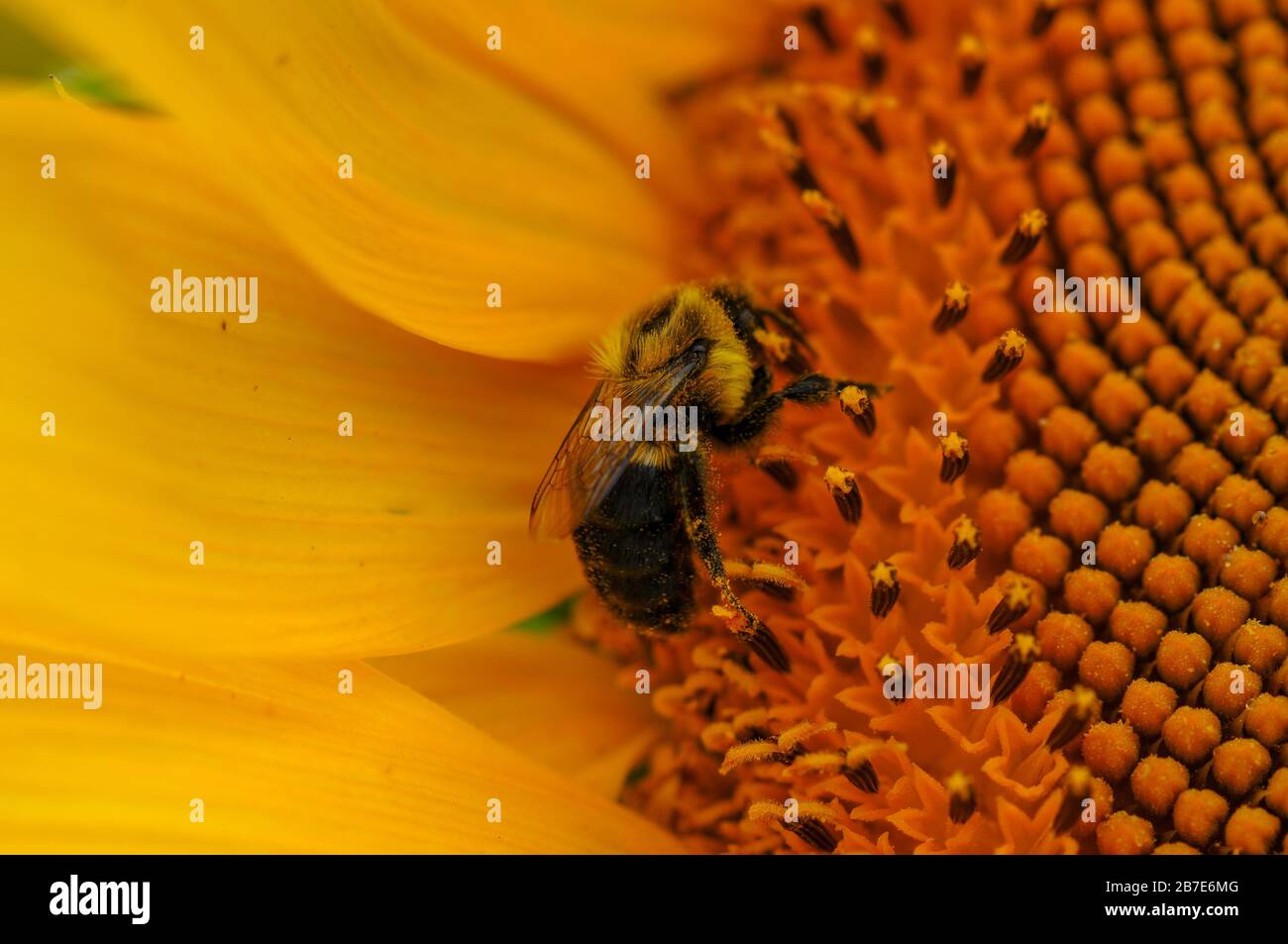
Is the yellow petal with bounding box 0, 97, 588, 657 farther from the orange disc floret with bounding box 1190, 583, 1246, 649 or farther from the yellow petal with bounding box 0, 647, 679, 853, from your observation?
the orange disc floret with bounding box 1190, 583, 1246, 649

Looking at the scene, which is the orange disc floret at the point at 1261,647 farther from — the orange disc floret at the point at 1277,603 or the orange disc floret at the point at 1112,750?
the orange disc floret at the point at 1112,750

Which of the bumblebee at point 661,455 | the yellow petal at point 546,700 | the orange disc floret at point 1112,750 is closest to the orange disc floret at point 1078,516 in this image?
the orange disc floret at point 1112,750

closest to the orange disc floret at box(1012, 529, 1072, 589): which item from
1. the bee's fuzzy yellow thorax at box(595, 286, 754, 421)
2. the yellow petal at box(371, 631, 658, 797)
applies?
the bee's fuzzy yellow thorax at box(595, 286, 754, 421)

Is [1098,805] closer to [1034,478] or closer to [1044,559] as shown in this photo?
[1044,559]

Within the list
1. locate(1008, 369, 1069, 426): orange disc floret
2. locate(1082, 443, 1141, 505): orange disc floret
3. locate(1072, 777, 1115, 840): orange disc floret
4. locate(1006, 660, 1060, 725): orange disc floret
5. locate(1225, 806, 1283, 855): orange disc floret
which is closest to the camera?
locate(1225, 806, 1283, 855): orange disc floret

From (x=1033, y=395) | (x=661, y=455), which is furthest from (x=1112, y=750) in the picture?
(x=661, y=455)
